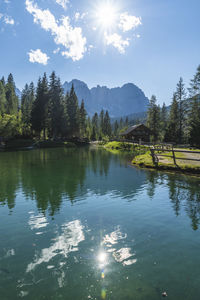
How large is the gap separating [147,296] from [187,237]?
3.79 meters

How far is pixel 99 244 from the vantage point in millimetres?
6801

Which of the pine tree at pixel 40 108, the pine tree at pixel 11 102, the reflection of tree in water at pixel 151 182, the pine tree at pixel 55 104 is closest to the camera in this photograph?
the reflection of tree in water at pixel 151 182

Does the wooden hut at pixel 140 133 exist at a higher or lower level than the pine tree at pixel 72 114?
lower

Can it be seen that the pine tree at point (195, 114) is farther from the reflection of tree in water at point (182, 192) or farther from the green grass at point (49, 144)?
the green grass at point (49, 144)

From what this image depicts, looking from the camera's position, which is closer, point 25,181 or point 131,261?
point 131,261

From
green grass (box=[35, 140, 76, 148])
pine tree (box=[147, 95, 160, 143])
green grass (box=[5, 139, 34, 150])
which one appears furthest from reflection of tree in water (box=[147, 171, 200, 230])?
pine tree (box=[147, 95, 160, 143])

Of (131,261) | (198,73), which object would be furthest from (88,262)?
(198,73)

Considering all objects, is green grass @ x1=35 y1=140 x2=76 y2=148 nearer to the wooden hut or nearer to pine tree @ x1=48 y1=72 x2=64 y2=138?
pine tree @ x1=48 y1=72 x2=64 y2=138

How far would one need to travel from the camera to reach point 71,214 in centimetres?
957

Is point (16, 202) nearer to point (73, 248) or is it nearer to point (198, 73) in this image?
point (73, 248)

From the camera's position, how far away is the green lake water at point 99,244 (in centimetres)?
481

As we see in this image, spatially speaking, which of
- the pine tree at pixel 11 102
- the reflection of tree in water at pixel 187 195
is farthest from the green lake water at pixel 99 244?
the pine tree at pixel 11 102

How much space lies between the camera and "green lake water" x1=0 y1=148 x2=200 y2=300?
15.8ft

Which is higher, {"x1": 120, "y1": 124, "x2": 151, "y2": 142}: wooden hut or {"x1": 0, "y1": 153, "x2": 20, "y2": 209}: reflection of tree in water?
{"x1": 120, "y1": 124, "x2": 151, "y2": 142}: wooden hut
